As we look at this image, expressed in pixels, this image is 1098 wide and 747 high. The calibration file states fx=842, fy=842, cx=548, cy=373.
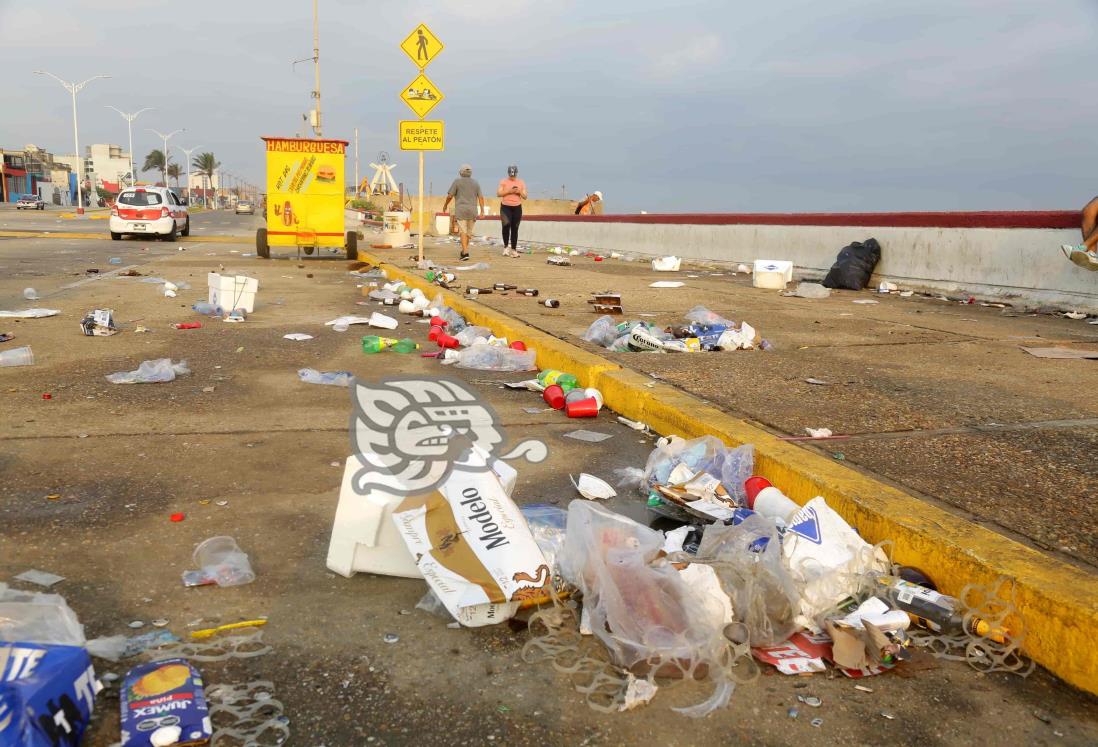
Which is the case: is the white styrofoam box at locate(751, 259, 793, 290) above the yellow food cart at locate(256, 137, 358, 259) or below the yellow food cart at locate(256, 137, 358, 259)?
below

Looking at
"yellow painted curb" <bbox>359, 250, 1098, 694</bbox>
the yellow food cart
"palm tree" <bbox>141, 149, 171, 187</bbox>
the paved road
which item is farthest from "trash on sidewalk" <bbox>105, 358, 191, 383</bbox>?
"palm tree" <bbox>141, 149, 171, 187</bbox>

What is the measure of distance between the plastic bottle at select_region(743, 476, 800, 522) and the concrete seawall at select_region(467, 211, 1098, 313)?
262 inches

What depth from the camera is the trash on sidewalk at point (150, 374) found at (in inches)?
193

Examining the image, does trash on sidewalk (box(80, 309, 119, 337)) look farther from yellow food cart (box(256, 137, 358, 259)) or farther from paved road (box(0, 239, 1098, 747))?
yellow food cart (box(256, 137, 358, 259))

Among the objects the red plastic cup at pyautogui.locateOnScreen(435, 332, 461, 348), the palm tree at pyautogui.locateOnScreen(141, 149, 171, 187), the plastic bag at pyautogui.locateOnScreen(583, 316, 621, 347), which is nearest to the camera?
the plastic bag at pyautogui.locateOnScreen(583, 316, 621, 347)

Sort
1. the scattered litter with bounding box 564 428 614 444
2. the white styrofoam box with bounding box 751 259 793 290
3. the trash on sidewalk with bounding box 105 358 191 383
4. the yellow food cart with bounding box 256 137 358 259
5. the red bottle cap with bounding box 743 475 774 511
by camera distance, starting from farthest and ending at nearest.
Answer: the yellow food cart with bounding box 256 137 358 259, the white styrofoam box with bounding box 751 259 793 290, the trash on sidewalk with bounding box 105 358 191 383, the scattered litter with bounding box 564 428 614 444, the red bottle cap with bounding box 743 475 774 511

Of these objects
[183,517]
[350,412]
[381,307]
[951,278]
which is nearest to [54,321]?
[381,307]

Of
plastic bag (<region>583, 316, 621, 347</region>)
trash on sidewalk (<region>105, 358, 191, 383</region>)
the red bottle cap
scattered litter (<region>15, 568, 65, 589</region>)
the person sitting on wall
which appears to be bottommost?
scattered litter (<region>15, 568, 65, 589</region>)

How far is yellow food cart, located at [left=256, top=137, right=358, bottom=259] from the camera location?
1502cm

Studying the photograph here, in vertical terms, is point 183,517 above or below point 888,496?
below

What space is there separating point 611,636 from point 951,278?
9312 millimetres

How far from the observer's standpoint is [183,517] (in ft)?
9.21

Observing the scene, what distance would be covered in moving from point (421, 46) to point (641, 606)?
11.7m

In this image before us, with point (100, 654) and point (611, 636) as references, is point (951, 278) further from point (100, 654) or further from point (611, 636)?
point (100, 654)
